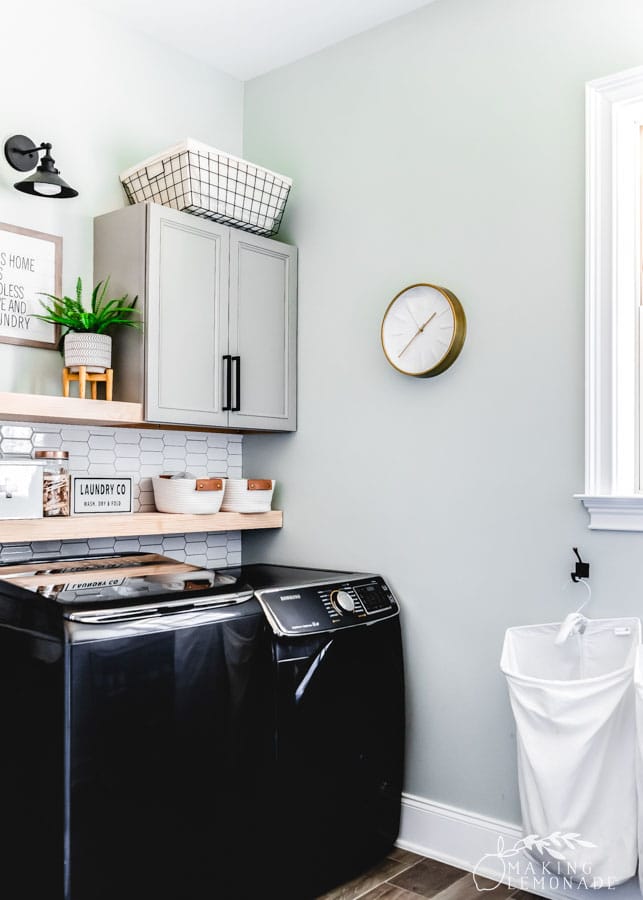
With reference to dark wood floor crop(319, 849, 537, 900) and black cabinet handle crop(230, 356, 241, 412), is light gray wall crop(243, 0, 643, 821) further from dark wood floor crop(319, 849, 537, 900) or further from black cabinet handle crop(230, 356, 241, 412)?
black cabinet handle crop(230, 356, 241, 412)

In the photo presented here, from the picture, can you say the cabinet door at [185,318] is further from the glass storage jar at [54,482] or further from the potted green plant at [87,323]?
the glass storage jar at [54,482]

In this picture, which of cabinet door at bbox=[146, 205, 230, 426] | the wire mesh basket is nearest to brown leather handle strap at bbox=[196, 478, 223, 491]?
cabinet door at bbox=[146, 205, 230, 426]

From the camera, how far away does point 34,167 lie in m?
2.58

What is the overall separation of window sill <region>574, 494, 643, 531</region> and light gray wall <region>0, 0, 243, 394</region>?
1.70 meters

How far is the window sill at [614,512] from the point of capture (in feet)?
7.28

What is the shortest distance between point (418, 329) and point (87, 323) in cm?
105

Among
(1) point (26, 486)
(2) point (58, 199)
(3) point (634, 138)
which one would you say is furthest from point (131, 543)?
(3) point (634, 138)

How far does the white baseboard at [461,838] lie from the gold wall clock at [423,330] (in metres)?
1.39

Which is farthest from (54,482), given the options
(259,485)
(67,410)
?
(259,485)

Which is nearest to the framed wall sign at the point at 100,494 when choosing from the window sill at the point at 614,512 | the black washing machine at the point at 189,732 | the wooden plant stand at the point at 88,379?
the black washing machine at the point at 189,732

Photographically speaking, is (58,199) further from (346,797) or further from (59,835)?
(346,797)

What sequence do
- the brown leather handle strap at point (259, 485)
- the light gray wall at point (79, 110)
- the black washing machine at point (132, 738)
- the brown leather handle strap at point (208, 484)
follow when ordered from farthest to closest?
the brown leather handle strap at point (259, 485) → the brown leather handle strap at point (208, 484) → the light gray wall at point (79, 110) → the black washing machine at point (132, 738)

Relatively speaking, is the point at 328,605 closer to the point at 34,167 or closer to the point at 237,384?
the point at 237,384

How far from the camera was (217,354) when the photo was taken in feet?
9.17
